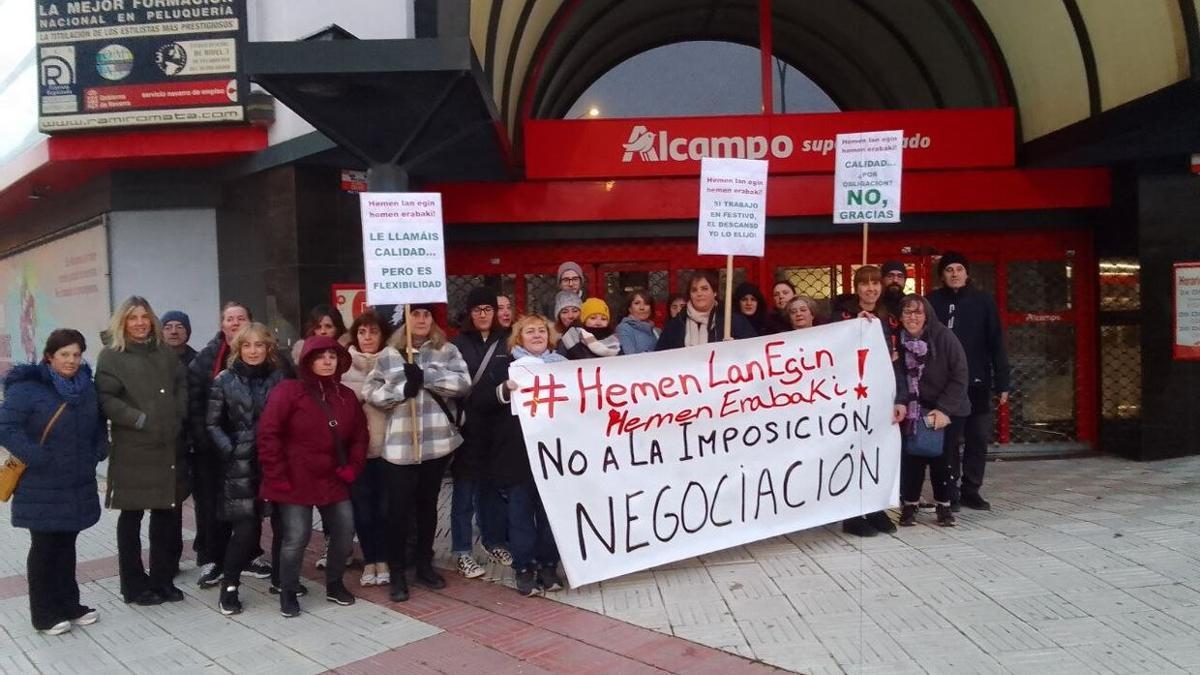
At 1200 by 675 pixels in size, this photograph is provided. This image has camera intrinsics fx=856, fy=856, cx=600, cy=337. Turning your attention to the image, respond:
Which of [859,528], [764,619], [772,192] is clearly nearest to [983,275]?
[772,192]

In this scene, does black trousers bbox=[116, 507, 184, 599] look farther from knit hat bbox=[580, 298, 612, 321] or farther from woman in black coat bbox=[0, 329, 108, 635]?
knit hat bbox=[580, 298, 612, 321]

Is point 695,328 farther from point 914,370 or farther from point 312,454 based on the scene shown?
point 312,454

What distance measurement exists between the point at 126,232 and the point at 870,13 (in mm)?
9156

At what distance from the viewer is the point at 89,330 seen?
33.9 ft

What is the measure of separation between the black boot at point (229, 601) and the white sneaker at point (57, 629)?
0.80 m

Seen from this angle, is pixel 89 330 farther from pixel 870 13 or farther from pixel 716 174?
pixel 870 13

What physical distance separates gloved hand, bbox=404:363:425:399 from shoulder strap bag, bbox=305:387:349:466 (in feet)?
1.41

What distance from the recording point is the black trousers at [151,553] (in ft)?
17.1

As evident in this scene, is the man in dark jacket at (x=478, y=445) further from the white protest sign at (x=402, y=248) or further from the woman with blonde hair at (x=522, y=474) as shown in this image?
the white protest sign at (x=402, y=248)

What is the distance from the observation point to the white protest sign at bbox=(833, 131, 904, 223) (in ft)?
20.8

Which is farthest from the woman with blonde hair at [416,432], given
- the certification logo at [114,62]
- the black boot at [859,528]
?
the certification logo at [114,62]

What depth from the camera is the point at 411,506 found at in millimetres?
5188

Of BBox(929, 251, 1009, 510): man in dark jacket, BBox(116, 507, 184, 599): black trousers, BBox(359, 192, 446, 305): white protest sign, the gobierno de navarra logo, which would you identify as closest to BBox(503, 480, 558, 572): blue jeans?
BBox(359, 192, 446, 305): white protest sign

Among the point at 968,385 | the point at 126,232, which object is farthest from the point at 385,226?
the point at 126,232
